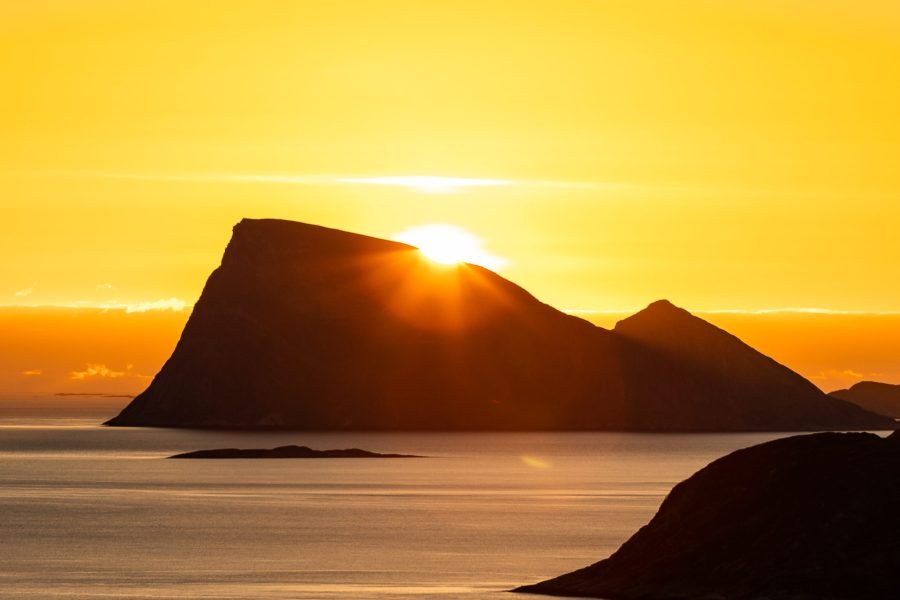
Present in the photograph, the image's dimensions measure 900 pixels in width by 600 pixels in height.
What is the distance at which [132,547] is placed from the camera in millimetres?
99312

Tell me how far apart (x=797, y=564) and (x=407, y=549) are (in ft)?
133

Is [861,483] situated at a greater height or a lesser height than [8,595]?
greater

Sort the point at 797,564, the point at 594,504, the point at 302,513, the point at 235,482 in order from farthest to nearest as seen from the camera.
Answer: the point at 235,482, the point at 594,504, the point at 302,513, the point at 797,564

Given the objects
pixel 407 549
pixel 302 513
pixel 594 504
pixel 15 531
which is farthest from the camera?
pixel 594 504

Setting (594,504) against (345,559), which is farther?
(594,504)

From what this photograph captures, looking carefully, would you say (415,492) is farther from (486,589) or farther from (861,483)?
(861,483)

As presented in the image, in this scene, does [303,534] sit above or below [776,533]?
below

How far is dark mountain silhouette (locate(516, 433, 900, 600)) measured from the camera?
195 feet

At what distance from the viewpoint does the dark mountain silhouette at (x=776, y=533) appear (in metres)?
59.4

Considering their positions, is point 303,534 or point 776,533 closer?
point 776,533

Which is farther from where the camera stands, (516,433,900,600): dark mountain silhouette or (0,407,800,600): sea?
(0,407,800,600): sea

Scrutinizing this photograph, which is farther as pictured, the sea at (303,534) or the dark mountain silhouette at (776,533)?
the sea at (303,534)

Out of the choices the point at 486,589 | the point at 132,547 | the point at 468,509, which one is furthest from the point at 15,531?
the point at 486,589

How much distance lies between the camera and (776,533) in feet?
204
